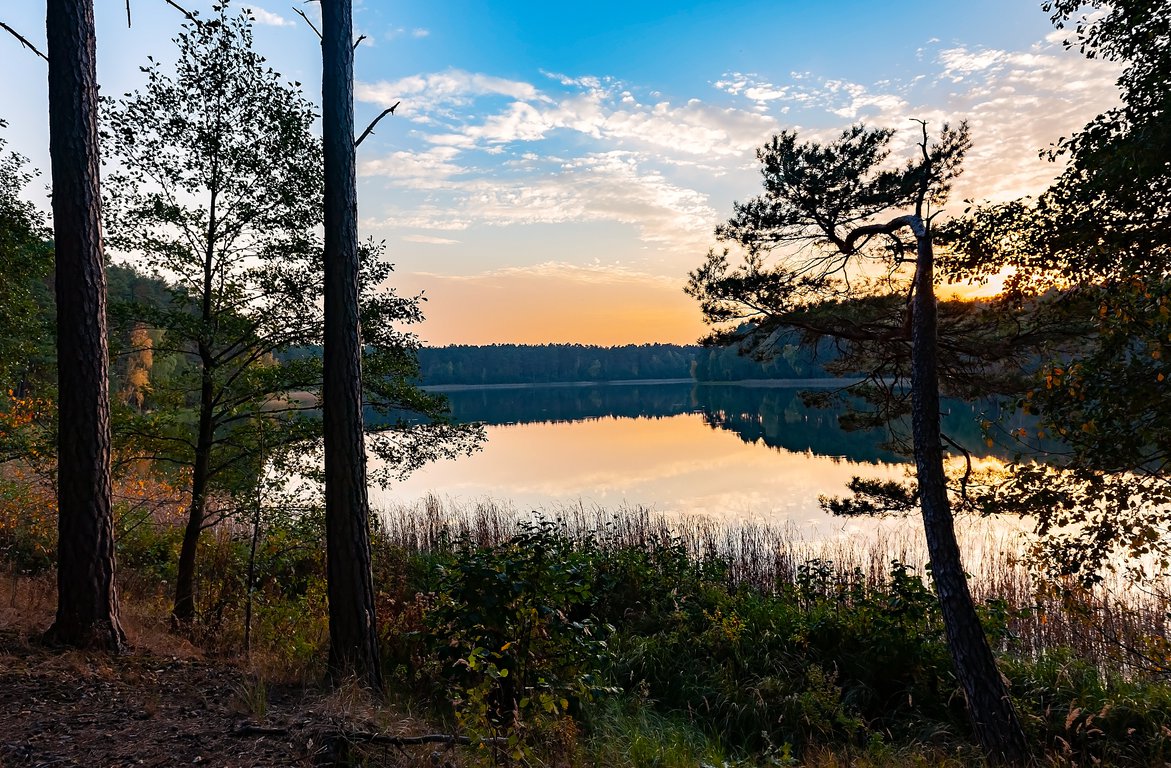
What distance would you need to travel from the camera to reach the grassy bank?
194 inches

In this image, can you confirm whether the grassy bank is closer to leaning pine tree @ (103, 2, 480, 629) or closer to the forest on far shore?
leaning pine tree @ (103, 2, 480, 629)

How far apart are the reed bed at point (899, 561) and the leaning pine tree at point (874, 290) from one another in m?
1.11

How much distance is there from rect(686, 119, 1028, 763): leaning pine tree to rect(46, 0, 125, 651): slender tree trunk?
8274 millimetres

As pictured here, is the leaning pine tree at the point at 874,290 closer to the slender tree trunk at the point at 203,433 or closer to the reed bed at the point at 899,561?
the reed bed at the point at 899,561

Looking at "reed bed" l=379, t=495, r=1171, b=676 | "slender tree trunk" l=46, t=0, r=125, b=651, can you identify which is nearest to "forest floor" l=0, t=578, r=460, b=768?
"slender tree trunk" l=46, t=0, r=125, b=651

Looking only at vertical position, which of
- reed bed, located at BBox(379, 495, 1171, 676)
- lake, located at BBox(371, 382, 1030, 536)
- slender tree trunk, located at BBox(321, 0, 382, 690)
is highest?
slender tree trunk, located at BBox(321, 0, 382, 690)

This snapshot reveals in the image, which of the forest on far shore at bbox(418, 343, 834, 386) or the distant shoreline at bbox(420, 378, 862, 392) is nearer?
the distant shoreline at bbox(420, 378, 862, 392)

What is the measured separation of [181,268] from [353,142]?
4.02 metres

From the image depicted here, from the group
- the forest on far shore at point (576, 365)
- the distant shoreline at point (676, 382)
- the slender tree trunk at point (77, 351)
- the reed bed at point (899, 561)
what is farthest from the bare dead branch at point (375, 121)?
the forest on far shore at point (576, 365)

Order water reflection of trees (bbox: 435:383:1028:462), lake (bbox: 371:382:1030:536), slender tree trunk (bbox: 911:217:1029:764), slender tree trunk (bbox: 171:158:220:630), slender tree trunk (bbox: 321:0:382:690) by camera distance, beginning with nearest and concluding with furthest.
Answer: slender tree trunk (bbox: 321:0:382:690) < slender tree trunk (bbox: 911:217:1029:764) < slender tree trunk (bbox: 171:158:220:630) < lake (bbox: 371:382:1030:536) < water reflection of trees (bbox: 435:383:1028:462)

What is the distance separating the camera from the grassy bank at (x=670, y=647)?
16.1 feet

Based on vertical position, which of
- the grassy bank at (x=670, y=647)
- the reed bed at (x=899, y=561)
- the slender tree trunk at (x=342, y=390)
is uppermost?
the slender tree trunk at (x=342, y=390)

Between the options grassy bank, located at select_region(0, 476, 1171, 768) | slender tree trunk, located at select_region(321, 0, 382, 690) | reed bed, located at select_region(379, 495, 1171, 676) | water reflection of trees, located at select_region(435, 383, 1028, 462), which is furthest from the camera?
water reflection of trees, located at select_region(435, 383, 1028, 462)

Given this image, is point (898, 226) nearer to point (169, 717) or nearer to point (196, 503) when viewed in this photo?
point (169, 717)
